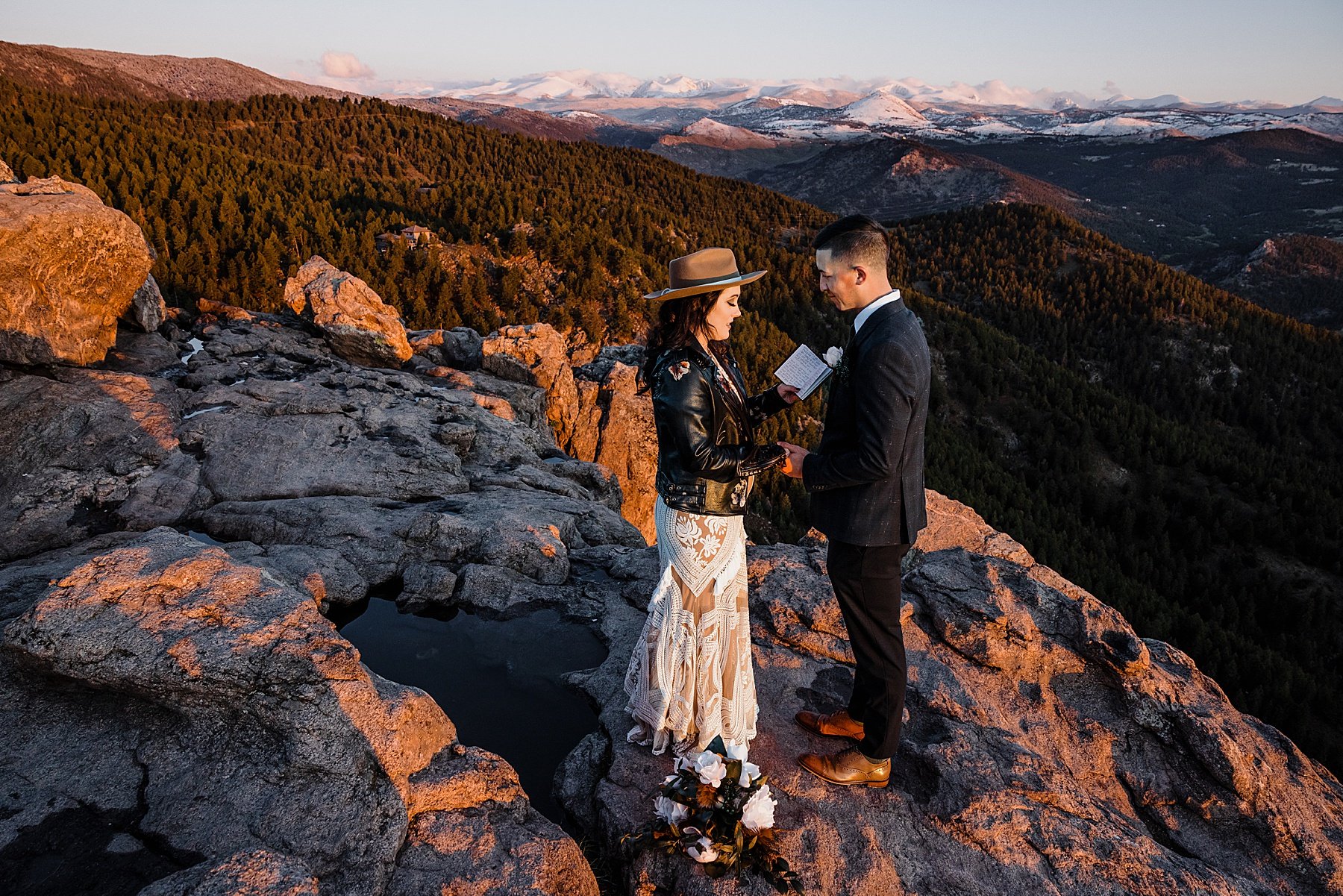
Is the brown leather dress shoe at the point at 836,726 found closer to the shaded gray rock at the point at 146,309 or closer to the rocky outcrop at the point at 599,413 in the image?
the rocky outcrop at the point at 599,413

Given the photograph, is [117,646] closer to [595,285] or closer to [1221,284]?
[595,285]

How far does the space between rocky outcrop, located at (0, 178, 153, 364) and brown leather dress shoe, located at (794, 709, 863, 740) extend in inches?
370

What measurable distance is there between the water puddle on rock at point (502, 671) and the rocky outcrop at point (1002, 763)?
26 cm

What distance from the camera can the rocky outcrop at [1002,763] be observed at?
336cm

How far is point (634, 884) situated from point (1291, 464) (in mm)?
41663

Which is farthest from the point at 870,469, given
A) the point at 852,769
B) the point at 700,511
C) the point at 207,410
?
the point at 207,410

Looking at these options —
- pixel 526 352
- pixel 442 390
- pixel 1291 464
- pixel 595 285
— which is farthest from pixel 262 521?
pixel 1291 464

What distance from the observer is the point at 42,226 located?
8.06 m

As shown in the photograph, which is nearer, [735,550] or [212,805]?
[212,805]

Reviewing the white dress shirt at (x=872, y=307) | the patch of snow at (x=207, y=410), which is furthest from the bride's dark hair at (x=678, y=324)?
the patch of snow at (x=207, y=410)

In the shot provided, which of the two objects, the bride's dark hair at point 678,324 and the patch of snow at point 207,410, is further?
the patch of snow at point 207,410

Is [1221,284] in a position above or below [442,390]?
below

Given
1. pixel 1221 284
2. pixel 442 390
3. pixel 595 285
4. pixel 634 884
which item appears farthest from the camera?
pixel 1221 284

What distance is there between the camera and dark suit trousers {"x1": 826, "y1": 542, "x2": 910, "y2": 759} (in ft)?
11.2
